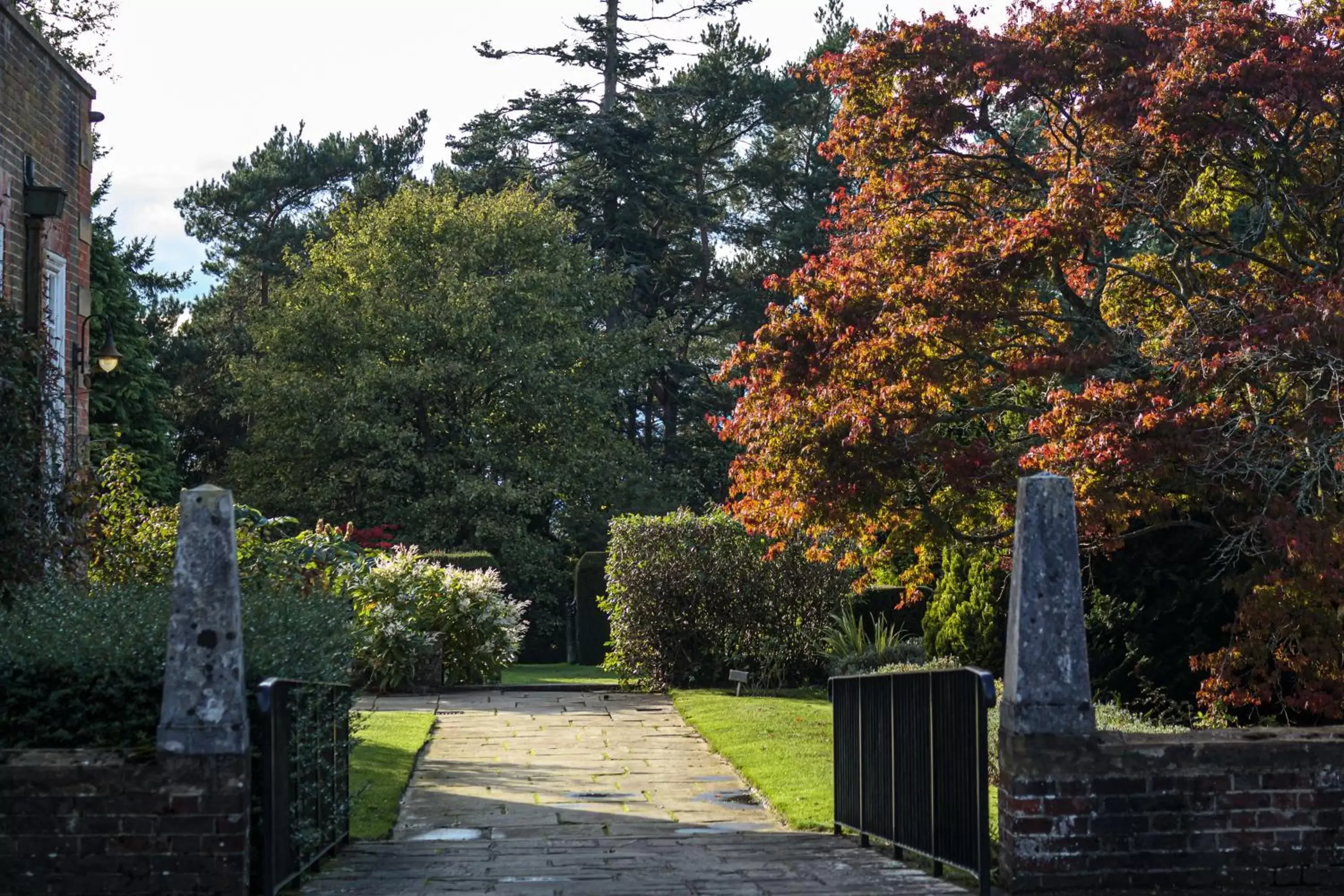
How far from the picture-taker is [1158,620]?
526 inches

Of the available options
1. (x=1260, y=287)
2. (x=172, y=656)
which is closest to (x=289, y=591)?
(x=172, y=656)

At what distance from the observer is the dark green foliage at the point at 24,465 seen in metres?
9.23

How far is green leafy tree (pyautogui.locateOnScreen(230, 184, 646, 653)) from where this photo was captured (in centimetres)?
3238

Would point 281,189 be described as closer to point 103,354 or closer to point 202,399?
point 202,399

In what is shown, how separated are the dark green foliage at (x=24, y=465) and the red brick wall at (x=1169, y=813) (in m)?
5.89

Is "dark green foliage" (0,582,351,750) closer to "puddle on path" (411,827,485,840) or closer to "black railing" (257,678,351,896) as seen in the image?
"black railing" (257,678,351,896)

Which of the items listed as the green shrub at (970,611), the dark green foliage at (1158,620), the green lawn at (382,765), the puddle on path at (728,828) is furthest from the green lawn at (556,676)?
the puddle on path at (728,828)

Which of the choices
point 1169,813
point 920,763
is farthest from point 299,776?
point 1169,813

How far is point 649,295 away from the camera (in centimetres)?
4122

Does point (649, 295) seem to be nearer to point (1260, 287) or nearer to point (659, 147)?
point (659, 147)

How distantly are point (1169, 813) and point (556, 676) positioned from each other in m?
17.7

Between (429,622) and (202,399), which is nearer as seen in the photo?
(429,622)

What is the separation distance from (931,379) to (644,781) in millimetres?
3910

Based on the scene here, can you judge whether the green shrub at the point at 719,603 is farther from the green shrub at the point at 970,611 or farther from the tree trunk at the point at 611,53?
the tree trunk at the point at 611,53
